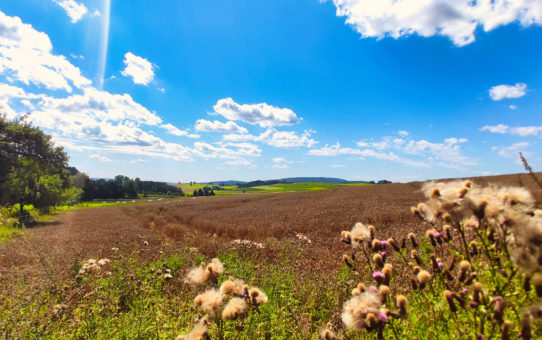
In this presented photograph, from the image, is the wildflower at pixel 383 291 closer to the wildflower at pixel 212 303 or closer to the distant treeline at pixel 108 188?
the wildflower at pixel 212 303

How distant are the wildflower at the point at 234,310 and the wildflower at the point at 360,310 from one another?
0.79 metres

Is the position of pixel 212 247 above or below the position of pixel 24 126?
below

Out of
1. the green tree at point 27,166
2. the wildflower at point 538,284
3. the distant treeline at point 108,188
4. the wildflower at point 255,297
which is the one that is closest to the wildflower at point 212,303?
the wildflower at point 255,297

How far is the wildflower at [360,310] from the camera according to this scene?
5.10ft

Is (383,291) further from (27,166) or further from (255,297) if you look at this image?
(27,166)

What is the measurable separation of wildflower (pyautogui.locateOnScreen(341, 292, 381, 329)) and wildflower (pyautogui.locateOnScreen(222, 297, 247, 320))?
79 cm

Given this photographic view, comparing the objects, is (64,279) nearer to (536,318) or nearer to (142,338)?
(142,338)

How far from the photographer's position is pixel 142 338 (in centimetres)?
312

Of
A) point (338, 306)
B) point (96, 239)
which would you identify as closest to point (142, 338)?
point (338, 306)

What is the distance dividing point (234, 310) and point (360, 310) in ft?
3.13

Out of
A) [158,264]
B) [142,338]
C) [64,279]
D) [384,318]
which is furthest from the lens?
[158,264]

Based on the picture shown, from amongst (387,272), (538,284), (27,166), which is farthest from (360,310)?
(27,166)

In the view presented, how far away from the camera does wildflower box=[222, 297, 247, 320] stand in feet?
6.08

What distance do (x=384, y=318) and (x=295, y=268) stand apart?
4632mm
